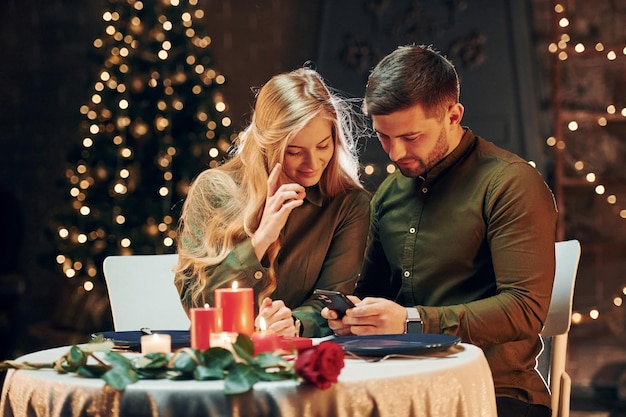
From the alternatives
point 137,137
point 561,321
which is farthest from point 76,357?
point 137,137

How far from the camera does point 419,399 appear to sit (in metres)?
Answer: 1.56

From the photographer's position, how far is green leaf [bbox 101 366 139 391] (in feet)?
4.87

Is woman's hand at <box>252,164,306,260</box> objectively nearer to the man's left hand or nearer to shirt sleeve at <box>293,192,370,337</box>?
shirt sleeve at <box>293,192,370,337</box>

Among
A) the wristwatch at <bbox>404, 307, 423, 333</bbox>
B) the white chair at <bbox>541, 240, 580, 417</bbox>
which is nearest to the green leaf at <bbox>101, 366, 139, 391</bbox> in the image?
the wristwatch at <bbox>404, 307, 423, 333</bbox>

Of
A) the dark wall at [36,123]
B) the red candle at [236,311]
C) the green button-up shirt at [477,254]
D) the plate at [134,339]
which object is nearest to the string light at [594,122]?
the dark wall at [36,123]

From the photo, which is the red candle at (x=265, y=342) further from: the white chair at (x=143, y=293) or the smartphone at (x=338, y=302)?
the white chair at (x=143, y=293)

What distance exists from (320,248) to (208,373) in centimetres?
100

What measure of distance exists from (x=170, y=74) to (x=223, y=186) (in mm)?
2558

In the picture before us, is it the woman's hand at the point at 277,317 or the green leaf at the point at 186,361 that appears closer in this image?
the green leaf at the point at 186,361

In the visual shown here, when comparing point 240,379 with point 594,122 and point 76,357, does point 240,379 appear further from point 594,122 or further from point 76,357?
point 594,122

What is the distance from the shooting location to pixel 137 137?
194 inches

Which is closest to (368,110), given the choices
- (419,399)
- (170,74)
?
(419,399)

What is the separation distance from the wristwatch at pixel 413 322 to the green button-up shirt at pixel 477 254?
→ 0.05 ft

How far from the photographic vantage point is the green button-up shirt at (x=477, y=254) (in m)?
2.14
